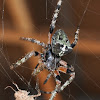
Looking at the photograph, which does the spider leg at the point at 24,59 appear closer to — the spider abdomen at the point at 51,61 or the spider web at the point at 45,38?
the spider abdomen at the point at 51,61

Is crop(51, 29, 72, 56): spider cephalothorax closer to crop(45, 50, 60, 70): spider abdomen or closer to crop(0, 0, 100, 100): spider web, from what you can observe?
crop(45, 50, 60, 70): spider abdomen

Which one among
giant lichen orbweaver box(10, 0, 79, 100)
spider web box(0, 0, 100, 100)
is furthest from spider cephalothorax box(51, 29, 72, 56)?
spider web box(0, 0, 100, 100)

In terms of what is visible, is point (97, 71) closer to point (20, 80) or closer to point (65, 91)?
point (65, 91)

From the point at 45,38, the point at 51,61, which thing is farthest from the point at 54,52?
the point at 45,38

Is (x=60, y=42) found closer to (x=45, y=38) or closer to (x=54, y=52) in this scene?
(x=54, y=52)

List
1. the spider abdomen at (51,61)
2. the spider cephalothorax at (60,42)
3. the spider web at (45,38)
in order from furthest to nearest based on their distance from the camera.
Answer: the spider web at (45,38) < the spider abdomen at (51,61) < the spider cephalothorax at (60,42)

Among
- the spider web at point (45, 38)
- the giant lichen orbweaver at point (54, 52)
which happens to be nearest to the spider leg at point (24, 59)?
the giant lichen orbweaver at point (54, 52)

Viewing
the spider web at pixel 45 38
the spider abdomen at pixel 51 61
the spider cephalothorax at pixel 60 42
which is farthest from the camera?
the spider web at pixel 45 38

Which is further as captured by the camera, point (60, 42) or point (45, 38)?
point (45, 38)

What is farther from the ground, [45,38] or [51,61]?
[45,38]
